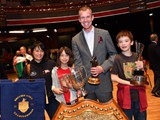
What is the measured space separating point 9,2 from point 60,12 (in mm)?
2910

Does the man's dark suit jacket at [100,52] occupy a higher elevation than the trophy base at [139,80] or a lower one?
higher

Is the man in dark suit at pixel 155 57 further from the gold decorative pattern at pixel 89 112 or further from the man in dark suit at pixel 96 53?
the gold decorative pattern at pixel 89 112

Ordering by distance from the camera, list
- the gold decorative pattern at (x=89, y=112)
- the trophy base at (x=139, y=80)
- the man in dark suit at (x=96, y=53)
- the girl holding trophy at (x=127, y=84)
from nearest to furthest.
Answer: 1. the gold decorative pattern at (x=89, y=112)
2. the trophy base at (x=139, y=80)
3. the girl holding trophy at (x=127, y=84)
4. the man in dark suit at (x=96, y=53)

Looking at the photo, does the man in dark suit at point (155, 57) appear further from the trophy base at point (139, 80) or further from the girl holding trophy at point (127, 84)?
the trophy base at point (139, 80)

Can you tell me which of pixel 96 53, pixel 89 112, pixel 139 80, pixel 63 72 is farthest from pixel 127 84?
pixel 89 112

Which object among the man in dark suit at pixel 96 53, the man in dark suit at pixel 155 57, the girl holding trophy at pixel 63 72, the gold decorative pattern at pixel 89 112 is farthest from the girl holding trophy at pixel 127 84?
the man in dark suit at pixel 155 57

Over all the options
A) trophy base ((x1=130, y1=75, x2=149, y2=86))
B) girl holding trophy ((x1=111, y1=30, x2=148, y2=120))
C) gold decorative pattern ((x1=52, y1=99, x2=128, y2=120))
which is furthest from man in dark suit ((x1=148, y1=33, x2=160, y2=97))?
gold decorative pattern ((x1=52, y1=99, x2=128, y2=120))

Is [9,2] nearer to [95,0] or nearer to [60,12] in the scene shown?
[60,12]

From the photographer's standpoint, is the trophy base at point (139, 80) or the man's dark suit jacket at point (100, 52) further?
the man's dark suit jacket at point (100, 52)

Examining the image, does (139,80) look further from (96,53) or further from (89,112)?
(89,112)

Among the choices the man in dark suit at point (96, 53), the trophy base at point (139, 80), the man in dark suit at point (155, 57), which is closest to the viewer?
the trophy base at point (139, 80)

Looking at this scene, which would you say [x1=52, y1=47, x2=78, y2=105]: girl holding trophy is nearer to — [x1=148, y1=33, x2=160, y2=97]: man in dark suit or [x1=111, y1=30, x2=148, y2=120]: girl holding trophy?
[x1=111, y1=30, x2=148, y2=120]: girl holding trophy

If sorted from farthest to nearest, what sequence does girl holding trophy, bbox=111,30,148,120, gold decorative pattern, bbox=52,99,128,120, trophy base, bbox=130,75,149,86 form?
1. girl holding trophy, bbox=111,30,148,120
2. trophy base, bbox=130,75,149,86
3. gold decorative pattern, bbox=52,99,128,120

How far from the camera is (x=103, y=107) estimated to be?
113 cm
